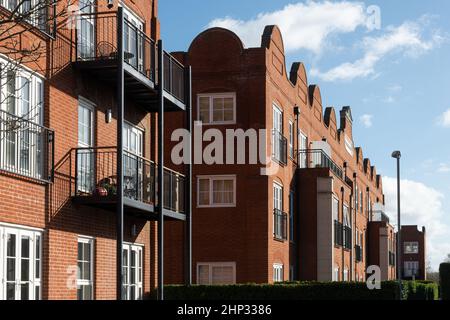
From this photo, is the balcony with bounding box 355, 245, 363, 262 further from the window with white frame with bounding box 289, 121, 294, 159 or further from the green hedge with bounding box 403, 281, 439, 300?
the window with white frame with bounding box 289, 121, 294, 159

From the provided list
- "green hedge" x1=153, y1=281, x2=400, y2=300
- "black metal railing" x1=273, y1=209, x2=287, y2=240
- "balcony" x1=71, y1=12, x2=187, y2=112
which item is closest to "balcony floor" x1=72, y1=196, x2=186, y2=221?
"balcony" x1=71, y1=12, x2=187, y2=112

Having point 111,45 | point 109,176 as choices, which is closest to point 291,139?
point 111,45

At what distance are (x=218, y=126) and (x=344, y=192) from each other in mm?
14480

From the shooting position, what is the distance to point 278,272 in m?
31.5

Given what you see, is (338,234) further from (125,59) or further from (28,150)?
(28,150)

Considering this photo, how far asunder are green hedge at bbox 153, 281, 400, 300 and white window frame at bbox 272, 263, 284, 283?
3851 millimetres

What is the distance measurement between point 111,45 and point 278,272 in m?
14.5

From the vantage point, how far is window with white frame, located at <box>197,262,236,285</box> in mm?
29844

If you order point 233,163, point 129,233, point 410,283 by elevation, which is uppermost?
point 233,163

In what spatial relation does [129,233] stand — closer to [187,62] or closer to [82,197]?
[82,197]

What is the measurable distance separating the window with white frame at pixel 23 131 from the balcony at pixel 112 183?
151 centimetres

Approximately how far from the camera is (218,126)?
30.7 m

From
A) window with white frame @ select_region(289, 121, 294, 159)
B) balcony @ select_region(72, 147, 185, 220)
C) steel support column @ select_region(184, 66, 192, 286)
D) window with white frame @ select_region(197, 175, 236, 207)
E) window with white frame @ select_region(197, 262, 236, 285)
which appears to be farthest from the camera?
window with white frame @ select_region(289, 121, 294, 159)
